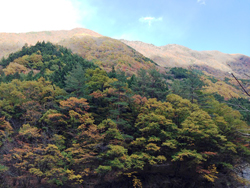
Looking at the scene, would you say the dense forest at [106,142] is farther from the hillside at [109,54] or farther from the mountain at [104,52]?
the hillside at [109,54]

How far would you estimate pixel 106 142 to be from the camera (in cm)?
2123

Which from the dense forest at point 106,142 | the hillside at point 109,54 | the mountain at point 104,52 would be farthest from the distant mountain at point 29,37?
the dense forest at point 106,142

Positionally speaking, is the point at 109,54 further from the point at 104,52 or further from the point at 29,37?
the point at 29,37

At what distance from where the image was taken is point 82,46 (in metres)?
98.0

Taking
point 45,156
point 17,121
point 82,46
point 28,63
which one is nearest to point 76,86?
point 17,121

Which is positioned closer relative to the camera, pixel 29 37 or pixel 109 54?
pixel 109 54

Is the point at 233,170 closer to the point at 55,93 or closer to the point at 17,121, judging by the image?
the point at 55,93

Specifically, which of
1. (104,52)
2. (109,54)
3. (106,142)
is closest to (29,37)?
(104,52)

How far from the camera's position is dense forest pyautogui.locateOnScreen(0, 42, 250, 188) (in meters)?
→ 18.3

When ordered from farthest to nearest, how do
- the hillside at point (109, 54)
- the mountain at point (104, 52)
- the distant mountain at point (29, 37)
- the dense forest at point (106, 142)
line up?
the distant mountain at point (29, 37) → the mountain at point (104, 52) → the hillside at point (109, 54) → the dense forest at point (106, 142)

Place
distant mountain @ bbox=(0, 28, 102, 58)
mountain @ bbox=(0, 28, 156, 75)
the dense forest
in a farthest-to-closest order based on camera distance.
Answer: distant mountain @ bbox=(0, 28, 102, 58) < mountain @ bbox=(0, 28, 156, 75) < the dense forest

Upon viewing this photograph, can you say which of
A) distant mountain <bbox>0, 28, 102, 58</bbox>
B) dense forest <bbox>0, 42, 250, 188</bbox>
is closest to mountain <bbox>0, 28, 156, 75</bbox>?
distant mountain <bbox>0, 28, 102, 58</bbox>

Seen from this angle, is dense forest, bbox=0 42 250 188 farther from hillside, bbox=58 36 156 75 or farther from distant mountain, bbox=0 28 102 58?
distant mountain, bbox=0 28 102 58

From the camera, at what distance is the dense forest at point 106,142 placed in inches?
721
